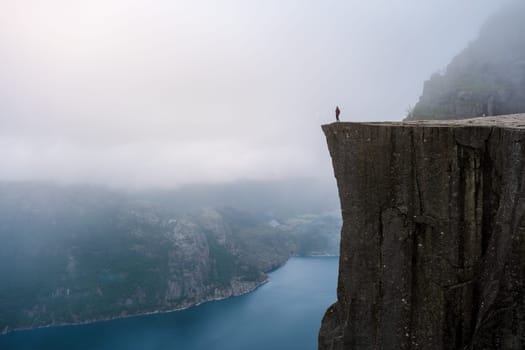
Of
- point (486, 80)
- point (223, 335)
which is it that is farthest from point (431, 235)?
point (223, 335)

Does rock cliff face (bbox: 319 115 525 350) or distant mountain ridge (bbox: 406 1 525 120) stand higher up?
distant mountain ridge (bbox: 406 1 525 120)

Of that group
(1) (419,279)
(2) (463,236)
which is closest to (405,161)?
(2) (463,236)

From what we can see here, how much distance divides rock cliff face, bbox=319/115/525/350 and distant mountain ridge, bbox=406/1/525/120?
61020mm

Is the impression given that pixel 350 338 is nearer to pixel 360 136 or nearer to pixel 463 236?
pixel 463 236

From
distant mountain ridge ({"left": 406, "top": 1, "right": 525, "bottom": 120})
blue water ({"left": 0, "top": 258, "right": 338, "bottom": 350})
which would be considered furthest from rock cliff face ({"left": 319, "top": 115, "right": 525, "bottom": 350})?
blue water ({"left": 0, "top": 258, "right": 338, "bottom": 350})

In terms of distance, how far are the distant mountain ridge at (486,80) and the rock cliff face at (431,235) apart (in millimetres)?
61020

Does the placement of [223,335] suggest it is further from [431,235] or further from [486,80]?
[431,235]

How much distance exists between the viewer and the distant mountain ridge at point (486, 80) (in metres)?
87.1

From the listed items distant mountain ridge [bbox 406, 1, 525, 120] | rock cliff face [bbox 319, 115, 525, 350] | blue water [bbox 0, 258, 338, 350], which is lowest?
blue water [bbox 0, 258, 338, 350]

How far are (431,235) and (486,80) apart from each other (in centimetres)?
10497

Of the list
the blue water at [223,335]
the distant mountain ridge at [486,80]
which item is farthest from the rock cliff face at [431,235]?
the blue water at [223,335]

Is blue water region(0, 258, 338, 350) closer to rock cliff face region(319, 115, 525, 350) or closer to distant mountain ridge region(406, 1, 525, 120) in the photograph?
distant mountain ridge region(406, 1, 525, 120)

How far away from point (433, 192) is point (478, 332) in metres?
4.72

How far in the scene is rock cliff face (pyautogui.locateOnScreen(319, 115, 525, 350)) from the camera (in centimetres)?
1155
